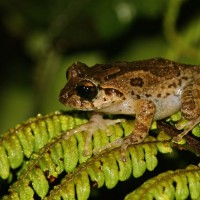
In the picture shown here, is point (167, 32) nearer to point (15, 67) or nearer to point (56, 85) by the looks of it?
point (56, 85)

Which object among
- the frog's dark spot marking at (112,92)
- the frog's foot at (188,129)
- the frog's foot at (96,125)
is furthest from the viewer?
the frog's dark spot marking at (112,92)

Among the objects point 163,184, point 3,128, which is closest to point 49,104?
point 3,128

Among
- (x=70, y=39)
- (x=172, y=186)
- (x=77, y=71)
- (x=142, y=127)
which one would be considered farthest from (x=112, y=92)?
(x=70, y=39)

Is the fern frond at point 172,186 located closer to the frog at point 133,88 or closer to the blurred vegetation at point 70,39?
the frog at point 133,88

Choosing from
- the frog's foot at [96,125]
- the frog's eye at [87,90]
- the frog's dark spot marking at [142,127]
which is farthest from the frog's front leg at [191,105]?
the frog's eye at [87,90]

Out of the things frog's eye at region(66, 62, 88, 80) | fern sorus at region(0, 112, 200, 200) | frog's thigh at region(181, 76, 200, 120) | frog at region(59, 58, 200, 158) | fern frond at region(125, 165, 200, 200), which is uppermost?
frog's eye at region(66, 62, 88, 80)

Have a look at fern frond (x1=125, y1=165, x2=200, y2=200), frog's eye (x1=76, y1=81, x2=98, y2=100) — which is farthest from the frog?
fern frond (x1=125, y1=165, x2=200, y2=200)

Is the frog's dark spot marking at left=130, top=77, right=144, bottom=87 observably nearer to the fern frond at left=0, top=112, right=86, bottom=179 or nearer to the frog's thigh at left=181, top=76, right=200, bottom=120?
the frog's thigh at left=181, top=76, right=200, bottom=120

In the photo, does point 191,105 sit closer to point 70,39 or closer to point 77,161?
point 77,161
